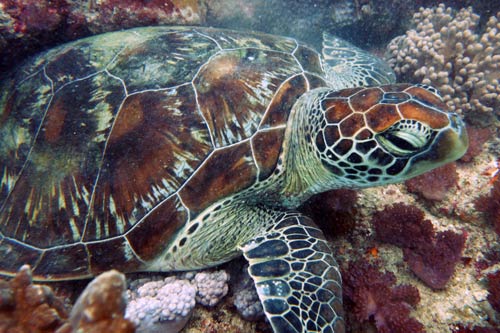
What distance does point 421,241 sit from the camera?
2.16 m

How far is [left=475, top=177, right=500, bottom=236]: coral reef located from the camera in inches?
87.6

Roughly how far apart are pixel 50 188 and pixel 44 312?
92 cm

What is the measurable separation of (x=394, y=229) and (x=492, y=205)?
820 mm

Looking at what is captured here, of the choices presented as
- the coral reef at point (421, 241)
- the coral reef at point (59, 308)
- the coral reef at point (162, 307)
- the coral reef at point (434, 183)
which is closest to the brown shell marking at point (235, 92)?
the coral reef at point (162, 307)

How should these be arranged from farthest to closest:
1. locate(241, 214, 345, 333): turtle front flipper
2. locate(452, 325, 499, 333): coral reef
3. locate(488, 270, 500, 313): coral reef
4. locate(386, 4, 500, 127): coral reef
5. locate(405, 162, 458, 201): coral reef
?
1. locate(386, 4, 500, 127): coral reef
2. locate(405, 162, 458, 201): coral reef
3. locate(488, 270, 500, 313): coral reef
4. locate(452, 325, 499, 333): coral reef
5. locate(241, 214, 345, 333): turtle front flipper

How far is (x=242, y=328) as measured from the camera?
6.38 feet

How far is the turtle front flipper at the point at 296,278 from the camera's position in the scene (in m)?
1.64

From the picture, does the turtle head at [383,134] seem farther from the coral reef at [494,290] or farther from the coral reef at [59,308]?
the coral reef at [59,308]

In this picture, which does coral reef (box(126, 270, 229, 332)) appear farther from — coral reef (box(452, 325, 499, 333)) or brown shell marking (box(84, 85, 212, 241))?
coral reef (box(452, 325, 499, 333))

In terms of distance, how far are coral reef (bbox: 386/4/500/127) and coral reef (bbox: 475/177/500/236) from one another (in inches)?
44.9

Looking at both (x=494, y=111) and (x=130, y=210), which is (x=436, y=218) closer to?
(x=494, y=111)

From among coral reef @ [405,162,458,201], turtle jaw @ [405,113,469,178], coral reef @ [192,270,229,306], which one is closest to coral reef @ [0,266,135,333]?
coral reef @ [192,270,229,306]

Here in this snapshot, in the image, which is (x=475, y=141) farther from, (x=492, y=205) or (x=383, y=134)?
(x=383, y=134)

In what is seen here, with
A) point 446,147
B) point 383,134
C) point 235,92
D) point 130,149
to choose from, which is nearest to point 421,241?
point 446,147
